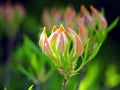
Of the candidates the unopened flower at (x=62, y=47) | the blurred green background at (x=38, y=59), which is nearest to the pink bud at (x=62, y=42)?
the unopened flower at (x=62, y=47)

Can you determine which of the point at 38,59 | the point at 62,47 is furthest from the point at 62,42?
the point at 38,59

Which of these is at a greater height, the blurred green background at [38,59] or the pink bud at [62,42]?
the pink bud at [62,42]

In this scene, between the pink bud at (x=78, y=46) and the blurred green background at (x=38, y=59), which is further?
the blurred green background at (x=38, y=59)

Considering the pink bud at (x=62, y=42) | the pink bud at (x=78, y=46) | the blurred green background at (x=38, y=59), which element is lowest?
the blurred green background at (x=38, y=59)

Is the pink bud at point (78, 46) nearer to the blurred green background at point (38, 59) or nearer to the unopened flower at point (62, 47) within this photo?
the unopened flower at point (62, 47)

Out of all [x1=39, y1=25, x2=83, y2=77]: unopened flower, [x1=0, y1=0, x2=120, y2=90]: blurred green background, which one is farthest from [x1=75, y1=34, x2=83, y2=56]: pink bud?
[x1=0, y1=0, x2=120, y2=90]: blurred green background

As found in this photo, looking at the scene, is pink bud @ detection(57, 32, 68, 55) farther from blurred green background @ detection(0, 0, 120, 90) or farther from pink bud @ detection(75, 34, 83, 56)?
blurred green background @ detection(0, 0, 120, 90)

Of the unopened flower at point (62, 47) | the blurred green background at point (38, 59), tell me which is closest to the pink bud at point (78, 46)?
the unopened flower at point (62, 47)

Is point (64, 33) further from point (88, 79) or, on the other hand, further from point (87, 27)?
point (88, 79)
